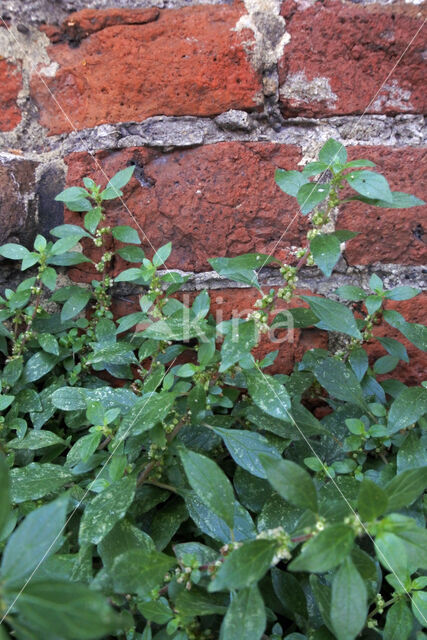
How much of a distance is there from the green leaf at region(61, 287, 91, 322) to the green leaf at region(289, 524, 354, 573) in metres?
0.54

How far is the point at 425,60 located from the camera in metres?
0.82

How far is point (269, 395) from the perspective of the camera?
0.61 metres

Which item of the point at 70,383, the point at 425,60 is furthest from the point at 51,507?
the point at 425,60

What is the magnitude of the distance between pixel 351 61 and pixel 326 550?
0.70 metres

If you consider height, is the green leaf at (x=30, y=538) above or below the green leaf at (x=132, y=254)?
above

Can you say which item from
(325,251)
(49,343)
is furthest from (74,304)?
(325,251)

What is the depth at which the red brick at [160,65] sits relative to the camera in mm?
818

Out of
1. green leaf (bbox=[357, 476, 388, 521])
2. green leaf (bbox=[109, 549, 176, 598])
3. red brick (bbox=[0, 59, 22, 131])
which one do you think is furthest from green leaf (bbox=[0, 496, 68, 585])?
red brick (bbox=[0, 59, 22, 131])

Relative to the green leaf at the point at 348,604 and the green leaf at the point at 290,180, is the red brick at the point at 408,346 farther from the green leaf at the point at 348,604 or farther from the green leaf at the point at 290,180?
the green leaf at the point at 348,604

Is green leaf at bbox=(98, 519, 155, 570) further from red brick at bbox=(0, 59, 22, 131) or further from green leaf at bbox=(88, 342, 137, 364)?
red brick at bbox=(0, 59, 22, 131)

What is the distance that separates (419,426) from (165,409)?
349mm

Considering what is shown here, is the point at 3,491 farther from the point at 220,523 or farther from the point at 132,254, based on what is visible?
the point at 132,254

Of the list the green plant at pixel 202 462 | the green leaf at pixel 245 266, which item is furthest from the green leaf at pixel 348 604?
the green leaf at pixel 245 266

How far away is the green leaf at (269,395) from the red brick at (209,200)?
0.93 ft
